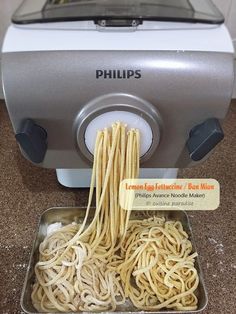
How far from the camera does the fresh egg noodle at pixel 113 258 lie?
0.56m

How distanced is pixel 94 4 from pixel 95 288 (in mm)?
471

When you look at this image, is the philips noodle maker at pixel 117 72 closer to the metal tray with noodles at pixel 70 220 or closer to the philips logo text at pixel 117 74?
the philips logo text at pixel 117 74

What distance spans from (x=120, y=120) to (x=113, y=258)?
0.27 m

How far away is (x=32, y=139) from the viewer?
51 centimetres

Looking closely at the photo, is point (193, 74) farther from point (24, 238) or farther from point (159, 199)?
point (24, 238)

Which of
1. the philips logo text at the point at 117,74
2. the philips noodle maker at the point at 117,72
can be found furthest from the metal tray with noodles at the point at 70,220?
the philips logo text at the point at 117,74

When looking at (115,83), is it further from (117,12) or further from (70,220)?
(70,220)

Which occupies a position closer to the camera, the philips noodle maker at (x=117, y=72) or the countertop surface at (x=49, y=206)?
the philips noodle maker at (x=117, y=72)

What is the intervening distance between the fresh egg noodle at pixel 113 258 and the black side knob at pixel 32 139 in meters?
0.09

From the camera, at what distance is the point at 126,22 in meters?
0.51

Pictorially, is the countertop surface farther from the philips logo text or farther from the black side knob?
the philips logo text

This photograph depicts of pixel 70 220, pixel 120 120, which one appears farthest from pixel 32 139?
pixel 70 220

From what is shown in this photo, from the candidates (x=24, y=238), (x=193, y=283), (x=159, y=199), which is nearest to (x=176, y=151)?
(x=159, y=199)

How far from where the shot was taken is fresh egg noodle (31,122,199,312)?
56 cm
